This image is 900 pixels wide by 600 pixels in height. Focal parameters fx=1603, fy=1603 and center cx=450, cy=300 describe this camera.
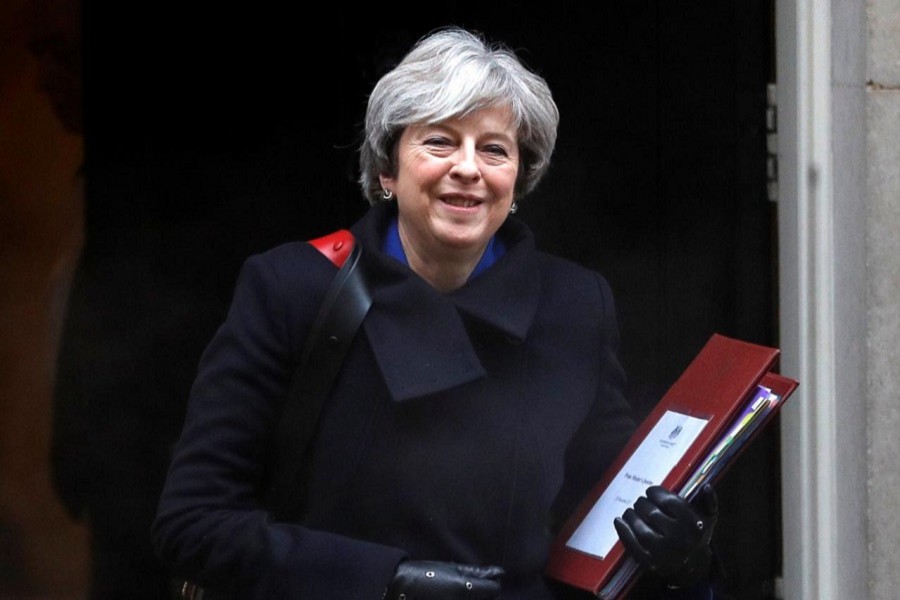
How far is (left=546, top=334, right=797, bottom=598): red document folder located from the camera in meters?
2.59

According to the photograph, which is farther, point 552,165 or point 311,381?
point 552,165

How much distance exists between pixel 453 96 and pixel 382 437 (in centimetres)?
57

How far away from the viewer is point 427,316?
8.79ft

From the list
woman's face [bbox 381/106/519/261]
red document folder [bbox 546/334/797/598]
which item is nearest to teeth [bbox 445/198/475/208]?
woman's face [bbox 381/106/519/261]

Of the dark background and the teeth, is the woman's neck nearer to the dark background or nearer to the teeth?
the teeth

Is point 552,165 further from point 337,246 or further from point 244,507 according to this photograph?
point 244,507

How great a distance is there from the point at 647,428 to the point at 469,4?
2.47 m

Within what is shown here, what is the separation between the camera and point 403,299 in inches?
104

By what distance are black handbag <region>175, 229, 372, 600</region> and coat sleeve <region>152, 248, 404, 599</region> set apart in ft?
0.09

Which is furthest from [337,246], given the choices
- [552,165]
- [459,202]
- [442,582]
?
[552,165]

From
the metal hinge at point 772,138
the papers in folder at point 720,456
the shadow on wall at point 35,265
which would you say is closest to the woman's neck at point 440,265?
the papers in folder at point 720,456

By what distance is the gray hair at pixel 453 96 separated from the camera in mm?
2648

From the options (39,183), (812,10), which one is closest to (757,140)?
(812,10)

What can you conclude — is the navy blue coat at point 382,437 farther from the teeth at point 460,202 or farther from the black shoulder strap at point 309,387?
the teeth at point 460,202
